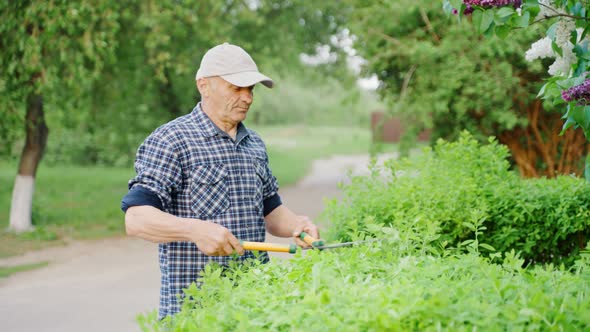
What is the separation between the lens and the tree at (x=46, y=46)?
34.5 feet

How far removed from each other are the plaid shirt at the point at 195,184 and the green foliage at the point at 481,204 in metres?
1.06

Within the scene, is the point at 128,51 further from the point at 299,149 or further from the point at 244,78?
the point at 299,149

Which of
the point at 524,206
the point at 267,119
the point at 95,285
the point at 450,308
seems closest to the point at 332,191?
the point at 95,285

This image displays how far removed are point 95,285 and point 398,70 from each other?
17.4ft

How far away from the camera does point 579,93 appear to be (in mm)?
2938

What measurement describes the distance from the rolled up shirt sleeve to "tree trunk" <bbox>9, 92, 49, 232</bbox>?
31.4 ft

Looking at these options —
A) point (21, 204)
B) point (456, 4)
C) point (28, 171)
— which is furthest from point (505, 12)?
point (21, 204)

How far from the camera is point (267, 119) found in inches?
2591

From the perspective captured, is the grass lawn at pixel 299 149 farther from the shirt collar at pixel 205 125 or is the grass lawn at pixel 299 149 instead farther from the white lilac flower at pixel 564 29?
the white lilac flower at pixel 564 29

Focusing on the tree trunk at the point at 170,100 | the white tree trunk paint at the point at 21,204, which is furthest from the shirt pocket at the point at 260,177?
the tree trunk at the point at 170,100

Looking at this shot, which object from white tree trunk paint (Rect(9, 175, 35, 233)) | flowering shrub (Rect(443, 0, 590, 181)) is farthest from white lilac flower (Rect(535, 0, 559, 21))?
white tree trunk paint (Rect(9, 175, 35, 233))

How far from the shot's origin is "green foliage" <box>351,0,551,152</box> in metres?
9.58

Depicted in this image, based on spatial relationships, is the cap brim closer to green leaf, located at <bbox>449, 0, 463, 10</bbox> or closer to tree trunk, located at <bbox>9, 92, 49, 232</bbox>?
green leaf, located at <bbox>449, 0, 463, 10</bbox>

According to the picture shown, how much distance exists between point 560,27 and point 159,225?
187 cm
